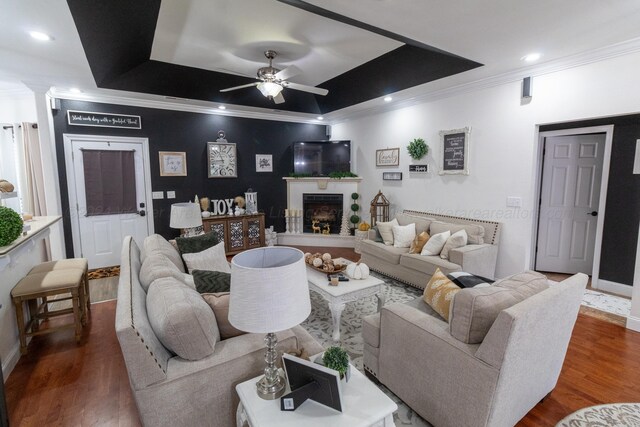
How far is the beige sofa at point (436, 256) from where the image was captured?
3691 millimetres

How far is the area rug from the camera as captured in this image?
6.22ft

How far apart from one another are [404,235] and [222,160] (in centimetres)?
363

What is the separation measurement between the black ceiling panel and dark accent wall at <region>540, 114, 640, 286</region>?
1.90m

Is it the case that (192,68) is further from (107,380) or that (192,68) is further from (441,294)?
(441,294)

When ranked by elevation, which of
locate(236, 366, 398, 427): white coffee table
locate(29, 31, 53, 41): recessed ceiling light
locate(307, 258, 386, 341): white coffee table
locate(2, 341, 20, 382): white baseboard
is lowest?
locate(2, 341, 20, 382): white baseboard

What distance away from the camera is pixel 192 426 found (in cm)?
157

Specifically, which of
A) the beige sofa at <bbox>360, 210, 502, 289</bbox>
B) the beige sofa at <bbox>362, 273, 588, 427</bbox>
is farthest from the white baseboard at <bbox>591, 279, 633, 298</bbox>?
the beige sofa at <bbox>362, 273, 588, 427</bbox>

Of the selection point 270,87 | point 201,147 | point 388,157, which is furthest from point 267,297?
point 201,147

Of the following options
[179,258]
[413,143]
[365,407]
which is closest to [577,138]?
[413,143]

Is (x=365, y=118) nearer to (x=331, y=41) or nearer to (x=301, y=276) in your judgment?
(x=331, y=41)

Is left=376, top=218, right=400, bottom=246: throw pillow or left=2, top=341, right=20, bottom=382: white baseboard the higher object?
left=376, top=218, right=400, bottom=246: throw pillow

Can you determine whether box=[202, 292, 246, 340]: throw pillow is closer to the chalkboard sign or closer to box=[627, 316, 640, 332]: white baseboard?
box=[627, 316, 640, 332]: white baseboard

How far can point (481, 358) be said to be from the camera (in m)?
1.52

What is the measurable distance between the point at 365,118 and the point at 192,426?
562 cm
